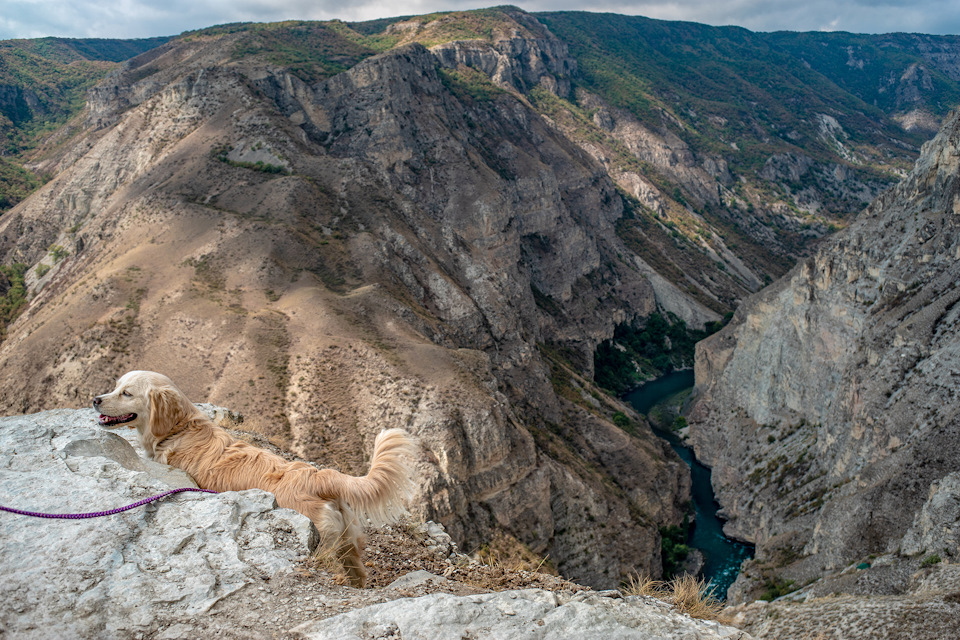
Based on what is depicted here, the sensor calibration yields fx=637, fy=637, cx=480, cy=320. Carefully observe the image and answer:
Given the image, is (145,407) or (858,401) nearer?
(145,407)

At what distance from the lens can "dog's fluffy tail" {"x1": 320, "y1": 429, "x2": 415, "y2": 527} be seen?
24.7 ft

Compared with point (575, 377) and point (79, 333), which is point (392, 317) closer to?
point (79, 333)

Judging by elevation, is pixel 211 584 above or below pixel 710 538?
above

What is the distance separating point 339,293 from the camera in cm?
4444

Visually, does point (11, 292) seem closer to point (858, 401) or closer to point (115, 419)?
point (115, 419)

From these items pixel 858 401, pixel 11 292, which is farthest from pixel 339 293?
pixel 11 292

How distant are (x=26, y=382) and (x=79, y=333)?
3.82 metres

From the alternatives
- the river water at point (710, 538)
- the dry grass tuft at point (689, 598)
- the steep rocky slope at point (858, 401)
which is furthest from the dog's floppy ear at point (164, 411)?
the river water at point (710, 538)

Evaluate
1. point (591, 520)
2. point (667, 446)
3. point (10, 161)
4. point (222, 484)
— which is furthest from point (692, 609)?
point (10, 161)

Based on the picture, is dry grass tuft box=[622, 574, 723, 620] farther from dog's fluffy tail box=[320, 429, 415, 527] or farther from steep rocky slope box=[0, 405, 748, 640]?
dog's fluffy tail box=[320, 429, 415, 527]

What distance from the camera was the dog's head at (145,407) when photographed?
8.25 m

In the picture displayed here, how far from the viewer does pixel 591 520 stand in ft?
134

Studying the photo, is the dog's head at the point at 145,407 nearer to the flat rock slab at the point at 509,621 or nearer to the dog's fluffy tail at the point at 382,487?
the dog's fluffy tail at the point at 382,487

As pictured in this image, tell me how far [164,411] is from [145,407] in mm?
259
